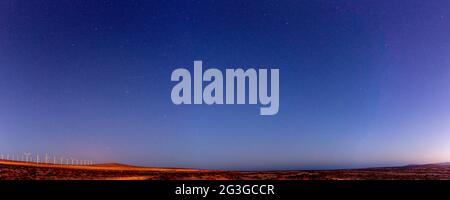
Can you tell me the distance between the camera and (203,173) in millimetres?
4910

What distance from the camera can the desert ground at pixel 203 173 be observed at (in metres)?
4.87

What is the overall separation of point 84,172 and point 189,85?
1.59 m

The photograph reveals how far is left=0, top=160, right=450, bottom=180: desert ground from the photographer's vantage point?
487 centimetres

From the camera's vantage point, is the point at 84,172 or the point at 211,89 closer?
the point at 211,89
